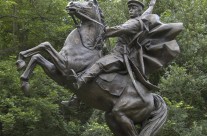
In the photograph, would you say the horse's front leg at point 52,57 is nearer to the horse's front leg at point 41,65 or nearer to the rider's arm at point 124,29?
the horse's front leg at point 41,65

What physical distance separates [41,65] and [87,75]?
0.75 meters

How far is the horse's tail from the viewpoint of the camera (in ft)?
24.3

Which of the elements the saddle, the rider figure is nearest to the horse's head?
the rider figure

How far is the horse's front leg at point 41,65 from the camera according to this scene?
7.17m

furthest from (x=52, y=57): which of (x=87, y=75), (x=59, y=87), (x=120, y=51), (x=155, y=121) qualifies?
(x=59, y=87)

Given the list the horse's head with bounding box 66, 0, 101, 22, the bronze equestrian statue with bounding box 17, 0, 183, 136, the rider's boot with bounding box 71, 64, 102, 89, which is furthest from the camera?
the horse's head with bounding box 66, 0, 101, 22

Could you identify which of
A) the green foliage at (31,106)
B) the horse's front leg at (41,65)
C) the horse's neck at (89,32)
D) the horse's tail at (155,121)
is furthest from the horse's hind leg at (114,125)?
the green foliage at (31,106)

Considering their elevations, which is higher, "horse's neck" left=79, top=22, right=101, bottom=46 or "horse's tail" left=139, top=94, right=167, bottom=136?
"horse's neck" left=79, top=22, right=101, bottom=46

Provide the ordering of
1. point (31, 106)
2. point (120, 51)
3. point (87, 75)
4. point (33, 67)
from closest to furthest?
point (87, 75) → point (33, 67) → point (120, 51) → point (31, 106)

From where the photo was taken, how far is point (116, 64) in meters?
7.38

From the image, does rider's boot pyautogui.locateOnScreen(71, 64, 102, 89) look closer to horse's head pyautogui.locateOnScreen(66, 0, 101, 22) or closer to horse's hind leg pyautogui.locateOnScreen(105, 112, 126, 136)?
horse's hind leg pyautogui.locateOnScreen(105, 112, 126, 136)

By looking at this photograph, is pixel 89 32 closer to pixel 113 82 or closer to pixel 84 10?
pixel 84 10

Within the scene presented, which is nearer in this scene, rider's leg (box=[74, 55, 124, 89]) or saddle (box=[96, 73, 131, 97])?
rider's leg (box=[74, 55, 124, 89])

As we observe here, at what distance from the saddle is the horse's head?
3.26 feet
